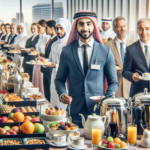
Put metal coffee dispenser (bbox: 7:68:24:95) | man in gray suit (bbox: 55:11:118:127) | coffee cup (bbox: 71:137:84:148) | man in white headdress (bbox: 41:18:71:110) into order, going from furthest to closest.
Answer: man in white headdress (bbox: 41:18:71:110) < metal coffee dispenser (bbox: 7:68:24:95) < man in gray suit (bbox: 55:11:118:127) < coffee cup (bbox: 71:137:84:148)

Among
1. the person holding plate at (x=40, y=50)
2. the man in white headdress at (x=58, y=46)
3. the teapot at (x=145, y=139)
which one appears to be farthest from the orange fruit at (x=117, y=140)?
the person holding plate at (x=40, y=50)

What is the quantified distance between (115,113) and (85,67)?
77cm

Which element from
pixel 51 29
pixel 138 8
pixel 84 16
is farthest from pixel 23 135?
pixel 138 8

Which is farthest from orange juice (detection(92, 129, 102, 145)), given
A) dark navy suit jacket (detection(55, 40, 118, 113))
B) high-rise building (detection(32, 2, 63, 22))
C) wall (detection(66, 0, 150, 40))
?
high-rise building (detection(32, 2, 63, 22))

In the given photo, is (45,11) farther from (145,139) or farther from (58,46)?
(145,139)

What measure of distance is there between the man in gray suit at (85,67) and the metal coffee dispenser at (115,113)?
57 cm

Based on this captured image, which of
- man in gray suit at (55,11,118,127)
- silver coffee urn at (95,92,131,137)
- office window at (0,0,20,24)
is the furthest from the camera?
office window at (0,0,20,24)

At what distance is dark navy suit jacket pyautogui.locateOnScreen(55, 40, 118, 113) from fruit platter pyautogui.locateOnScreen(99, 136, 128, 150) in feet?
2.54

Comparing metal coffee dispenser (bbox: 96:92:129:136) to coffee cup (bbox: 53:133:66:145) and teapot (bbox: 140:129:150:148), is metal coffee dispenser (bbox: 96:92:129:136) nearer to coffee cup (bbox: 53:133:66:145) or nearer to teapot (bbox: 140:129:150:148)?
teapot (bbox: 140:129:150:148)

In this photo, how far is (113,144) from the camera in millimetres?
1606

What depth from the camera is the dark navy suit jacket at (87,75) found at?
2.42 meters

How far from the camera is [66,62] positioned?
2.47 meters

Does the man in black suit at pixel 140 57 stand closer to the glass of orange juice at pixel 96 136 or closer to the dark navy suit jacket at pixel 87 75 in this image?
the dark navy suit jacket at pixel 87 75

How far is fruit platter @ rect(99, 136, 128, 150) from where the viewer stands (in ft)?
5.26
